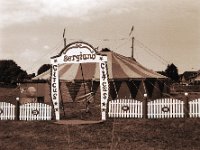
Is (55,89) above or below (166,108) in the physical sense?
above

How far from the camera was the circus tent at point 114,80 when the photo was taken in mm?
25391

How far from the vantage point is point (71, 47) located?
18.3 meters

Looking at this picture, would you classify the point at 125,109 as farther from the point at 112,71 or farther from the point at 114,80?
the point at 112,71

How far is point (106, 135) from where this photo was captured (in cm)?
1388

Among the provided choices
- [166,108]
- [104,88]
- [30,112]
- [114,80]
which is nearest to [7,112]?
[30,112]

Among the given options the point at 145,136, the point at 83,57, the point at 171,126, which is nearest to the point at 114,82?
the point at 83,57

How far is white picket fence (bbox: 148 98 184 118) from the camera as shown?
59.7ft

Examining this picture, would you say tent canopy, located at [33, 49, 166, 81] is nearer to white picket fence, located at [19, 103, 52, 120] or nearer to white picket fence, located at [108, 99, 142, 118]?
white picket fence, located at [108, 99, 142, 118]

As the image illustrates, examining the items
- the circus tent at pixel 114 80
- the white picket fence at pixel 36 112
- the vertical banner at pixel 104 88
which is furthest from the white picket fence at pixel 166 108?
the circus tent at pixel 114 80

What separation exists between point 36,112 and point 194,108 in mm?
7546

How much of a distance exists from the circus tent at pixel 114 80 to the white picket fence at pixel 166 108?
6.59 meters

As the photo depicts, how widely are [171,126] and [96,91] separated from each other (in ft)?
37.0

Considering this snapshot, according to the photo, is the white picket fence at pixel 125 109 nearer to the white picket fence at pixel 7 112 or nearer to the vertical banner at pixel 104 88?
the vertical banner at pixel 104 88

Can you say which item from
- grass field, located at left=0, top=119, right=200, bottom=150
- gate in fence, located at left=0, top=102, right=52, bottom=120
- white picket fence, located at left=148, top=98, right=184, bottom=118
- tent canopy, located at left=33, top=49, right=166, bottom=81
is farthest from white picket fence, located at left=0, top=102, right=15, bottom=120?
tent canopy, located at left=33, top=49, right=166, bottom=81
